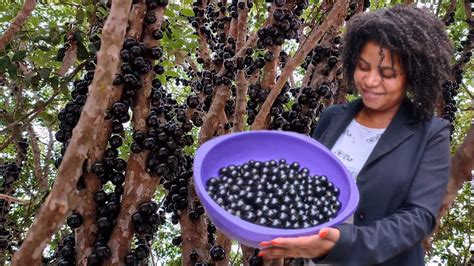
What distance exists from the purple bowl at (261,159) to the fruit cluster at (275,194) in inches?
2.3

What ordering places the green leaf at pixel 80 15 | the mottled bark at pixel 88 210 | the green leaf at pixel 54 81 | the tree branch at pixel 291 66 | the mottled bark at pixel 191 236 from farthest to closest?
1. the green leaf at pixel 80 15
2. the green leaf at pixel 54 81
3. the mottled bark at pixel 191 236
4. the tree branch at pixel 291 66
5. the mottled bark at pixel 88 210

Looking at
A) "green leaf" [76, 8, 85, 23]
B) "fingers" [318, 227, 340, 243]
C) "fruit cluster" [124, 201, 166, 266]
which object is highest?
"green leaf" [76, 8, 85, 23]

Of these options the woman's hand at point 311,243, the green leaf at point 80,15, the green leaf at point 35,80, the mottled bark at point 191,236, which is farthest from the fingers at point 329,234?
the green leaf at point 80,15

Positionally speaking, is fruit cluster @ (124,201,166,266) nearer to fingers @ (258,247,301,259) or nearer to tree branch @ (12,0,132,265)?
tree branch @ (12,0,132,265)

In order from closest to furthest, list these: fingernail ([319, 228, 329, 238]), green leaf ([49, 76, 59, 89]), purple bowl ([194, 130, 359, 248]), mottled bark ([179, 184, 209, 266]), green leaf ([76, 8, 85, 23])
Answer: fingernail ([319, 228, 329, 238]) → purple bowl ([194, 130, 359, 248]) → mottled bark ([179, 184, 209, 266]) → green leaf ([49, 76, 59, 89]) → green leaf ([76, 8, 85, 23])

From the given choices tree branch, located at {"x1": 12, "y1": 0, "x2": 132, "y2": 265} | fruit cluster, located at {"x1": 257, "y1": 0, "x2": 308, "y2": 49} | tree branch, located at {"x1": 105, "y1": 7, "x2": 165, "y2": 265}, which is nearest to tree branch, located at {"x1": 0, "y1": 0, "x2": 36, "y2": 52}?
tree branch, located at {"x1": 105, "y1": 7, "x2": 165, "y2": 265}

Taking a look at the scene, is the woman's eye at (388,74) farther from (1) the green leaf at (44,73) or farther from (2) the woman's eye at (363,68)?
(1) the green leaf at (44,73)

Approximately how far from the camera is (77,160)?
1646mm

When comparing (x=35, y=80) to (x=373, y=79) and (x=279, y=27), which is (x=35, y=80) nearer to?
(x=279, y=27)

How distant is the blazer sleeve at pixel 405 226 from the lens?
1610 mm

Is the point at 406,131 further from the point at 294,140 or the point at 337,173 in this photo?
the point at 294,140

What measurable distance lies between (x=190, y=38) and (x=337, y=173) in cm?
195

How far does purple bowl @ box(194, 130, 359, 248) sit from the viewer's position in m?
1.68

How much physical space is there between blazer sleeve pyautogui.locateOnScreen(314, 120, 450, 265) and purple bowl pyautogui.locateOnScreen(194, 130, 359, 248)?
0.09 meters
